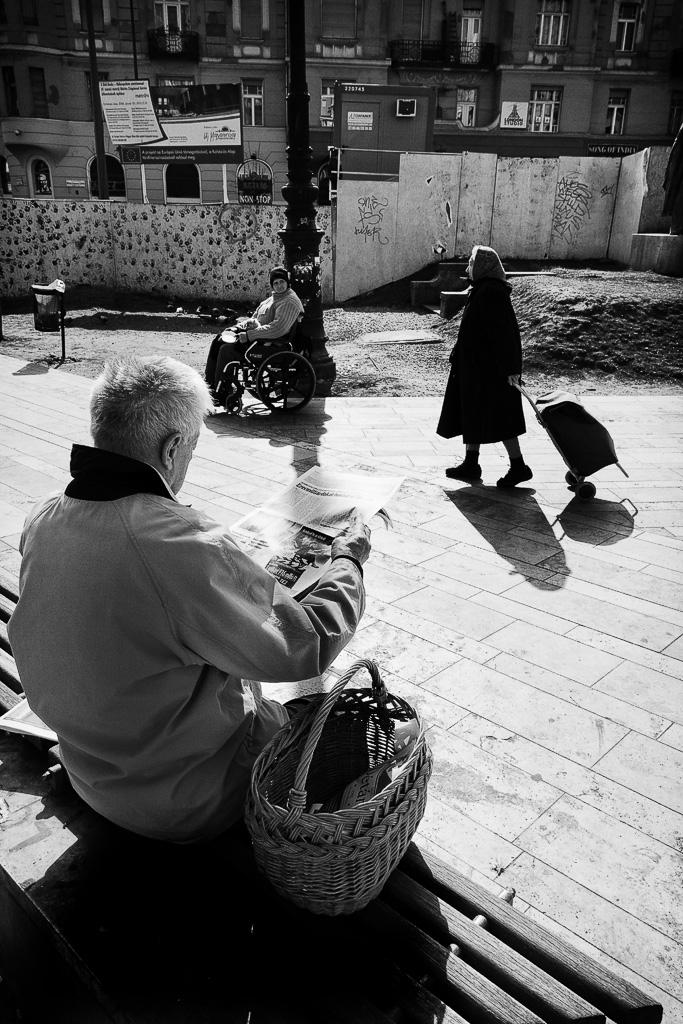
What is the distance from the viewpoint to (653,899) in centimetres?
220

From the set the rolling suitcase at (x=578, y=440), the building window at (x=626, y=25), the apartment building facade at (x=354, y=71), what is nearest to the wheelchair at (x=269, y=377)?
the rolling suitcase at (x=578, y=440)

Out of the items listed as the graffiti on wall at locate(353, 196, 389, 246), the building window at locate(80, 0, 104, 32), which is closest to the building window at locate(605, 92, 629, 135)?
the building window at locate(80, 0, 104, 32)

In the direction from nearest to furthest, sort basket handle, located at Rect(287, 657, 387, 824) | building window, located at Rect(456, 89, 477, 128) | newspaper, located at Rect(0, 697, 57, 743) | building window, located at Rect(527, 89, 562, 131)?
basket handle, located at Rect(287, 657, 387, 824), newspaper, located at Rect(0, 697, 57, 743), building window, located at Rect(527, 89, 562, 131), building window, located at Rect(456, 89, 477, 128)

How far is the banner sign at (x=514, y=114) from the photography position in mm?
33281

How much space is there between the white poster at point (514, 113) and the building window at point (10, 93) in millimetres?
20861

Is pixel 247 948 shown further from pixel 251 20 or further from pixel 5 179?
pixel 251 20

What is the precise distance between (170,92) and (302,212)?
88.7 ft

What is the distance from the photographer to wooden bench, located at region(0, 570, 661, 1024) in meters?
1.46

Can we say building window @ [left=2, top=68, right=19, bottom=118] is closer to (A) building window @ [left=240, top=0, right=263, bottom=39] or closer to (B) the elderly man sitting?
(A) building window @ [left=240, top=0, right=263, bottom=39]

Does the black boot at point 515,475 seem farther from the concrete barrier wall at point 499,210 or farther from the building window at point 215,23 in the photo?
the building window at point 215,23

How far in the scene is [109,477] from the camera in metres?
1.53

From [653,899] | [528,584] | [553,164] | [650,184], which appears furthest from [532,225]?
[653,899]

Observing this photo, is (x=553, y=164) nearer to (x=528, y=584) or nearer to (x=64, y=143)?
(x=528, y=584)

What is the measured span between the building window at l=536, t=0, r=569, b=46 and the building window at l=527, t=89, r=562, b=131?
6.67 feet
